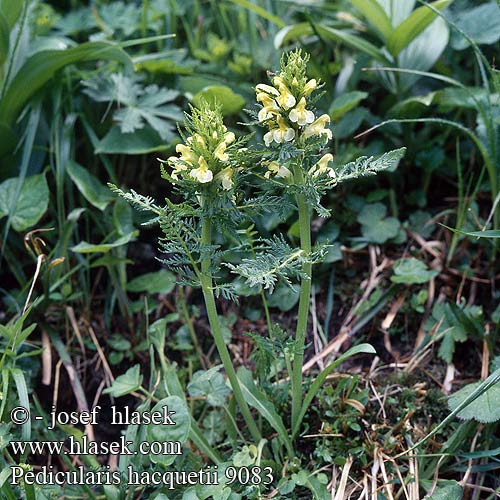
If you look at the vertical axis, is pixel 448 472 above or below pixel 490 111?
below

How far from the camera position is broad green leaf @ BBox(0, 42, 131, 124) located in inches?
79.4

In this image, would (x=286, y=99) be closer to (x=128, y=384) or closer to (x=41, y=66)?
(x=128, y=384)

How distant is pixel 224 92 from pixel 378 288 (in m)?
0.83

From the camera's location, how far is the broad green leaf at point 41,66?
202 cm

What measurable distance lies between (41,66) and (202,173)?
105cm

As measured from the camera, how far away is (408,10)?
7.05 feet

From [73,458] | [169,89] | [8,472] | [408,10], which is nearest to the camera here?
[8,472]

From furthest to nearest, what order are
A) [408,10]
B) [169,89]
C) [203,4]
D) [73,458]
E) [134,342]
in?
[203,4]
[169,89]
[408,10]
[134,342]
[73,458]

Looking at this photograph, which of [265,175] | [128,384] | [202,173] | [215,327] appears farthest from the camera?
[128,384]

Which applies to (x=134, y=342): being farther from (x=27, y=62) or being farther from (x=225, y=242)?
(x=27, y=62)

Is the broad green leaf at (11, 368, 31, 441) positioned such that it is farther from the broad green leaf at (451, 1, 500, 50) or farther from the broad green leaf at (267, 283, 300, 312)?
the broad green leaf at (451, 1, 500, 50)

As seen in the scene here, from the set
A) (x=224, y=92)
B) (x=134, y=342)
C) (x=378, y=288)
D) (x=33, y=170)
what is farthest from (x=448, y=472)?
(x=33, y=170)

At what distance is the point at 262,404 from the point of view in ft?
5.17

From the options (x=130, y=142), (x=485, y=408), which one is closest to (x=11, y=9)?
(x=130, y=142)
